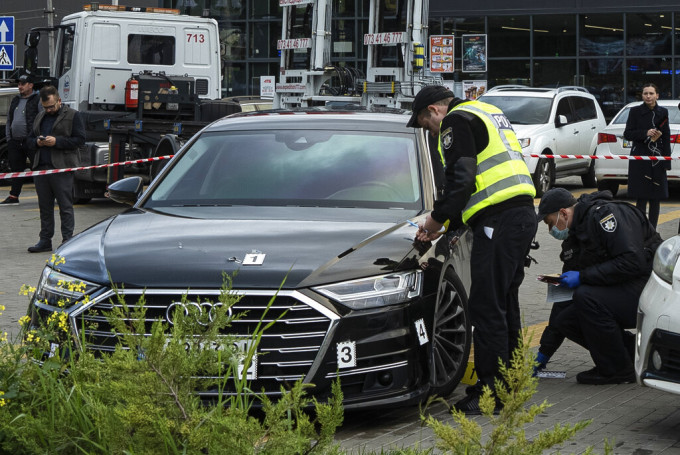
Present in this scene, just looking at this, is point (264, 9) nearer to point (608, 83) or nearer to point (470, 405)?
point (608, 83)

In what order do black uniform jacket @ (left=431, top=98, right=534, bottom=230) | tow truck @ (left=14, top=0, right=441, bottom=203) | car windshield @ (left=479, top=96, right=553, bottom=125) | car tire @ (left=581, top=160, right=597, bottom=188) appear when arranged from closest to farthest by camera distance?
black uniform jacket @ (left=431, top=98, right=534, bottom=230) → tow truck @ (left=14, top=0, right=441, bottom=203) → car windshield @ (left=479, top=96, right=553, bottom=125) → car tire @ (left=581, top=160, right=597, bottom=188)

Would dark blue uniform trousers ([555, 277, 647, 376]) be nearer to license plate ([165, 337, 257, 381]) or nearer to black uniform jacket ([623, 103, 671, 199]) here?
license plate ([165, 337, 257, 381])

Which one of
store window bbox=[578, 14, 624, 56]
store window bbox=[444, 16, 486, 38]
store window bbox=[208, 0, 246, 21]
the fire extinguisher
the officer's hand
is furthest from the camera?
store window bbox=[208, 0, 246, 21]

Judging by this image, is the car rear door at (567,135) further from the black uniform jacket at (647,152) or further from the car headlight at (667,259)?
the car headlight at (667,259)

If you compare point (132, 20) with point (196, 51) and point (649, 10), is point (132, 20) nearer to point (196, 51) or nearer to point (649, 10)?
point (196, 51)

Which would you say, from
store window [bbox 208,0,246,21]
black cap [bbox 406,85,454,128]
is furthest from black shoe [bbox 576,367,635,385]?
store window [bbox 208,0,246,21]

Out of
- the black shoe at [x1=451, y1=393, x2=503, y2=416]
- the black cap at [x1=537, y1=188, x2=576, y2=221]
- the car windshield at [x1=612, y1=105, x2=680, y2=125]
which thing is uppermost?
the car windshield at [x1=612, y1=105, x2=680, y2=125]

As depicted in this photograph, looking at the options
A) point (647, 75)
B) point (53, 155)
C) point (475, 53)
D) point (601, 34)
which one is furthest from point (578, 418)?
point (601, 34)

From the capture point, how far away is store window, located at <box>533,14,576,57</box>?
35.6m

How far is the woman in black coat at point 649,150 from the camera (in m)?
13.6

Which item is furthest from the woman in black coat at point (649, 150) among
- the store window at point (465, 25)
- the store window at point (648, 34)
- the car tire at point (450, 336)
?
the store window at point (465, 25)

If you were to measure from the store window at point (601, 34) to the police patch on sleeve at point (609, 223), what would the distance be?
29.8 metres

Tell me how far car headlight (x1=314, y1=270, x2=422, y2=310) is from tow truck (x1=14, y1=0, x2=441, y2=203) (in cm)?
1124

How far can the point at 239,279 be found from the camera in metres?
5.13
